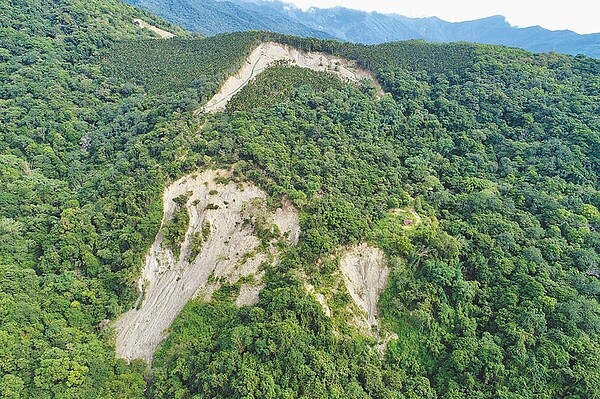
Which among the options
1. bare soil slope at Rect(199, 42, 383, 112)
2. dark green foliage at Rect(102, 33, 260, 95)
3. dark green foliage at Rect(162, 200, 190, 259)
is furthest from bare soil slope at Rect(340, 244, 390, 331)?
bare soil slope at Rect(199, 42, 383, 112)

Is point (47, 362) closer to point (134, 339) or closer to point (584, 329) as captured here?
point (134, 339)

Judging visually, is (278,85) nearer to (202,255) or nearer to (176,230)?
(176,230)

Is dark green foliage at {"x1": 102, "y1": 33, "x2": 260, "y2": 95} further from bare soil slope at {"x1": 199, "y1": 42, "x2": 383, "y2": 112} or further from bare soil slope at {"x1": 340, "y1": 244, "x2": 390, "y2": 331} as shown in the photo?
bare soil slope at {"x1": 340, "y1": 244, "x2": 390, "y2": 331}

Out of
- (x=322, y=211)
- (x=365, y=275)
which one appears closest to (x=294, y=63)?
(x=322, y=211)

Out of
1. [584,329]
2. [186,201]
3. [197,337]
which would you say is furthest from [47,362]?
[584,329]

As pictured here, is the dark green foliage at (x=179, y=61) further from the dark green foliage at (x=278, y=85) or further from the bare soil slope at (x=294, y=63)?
the dark green foliage at (x=278, y=85)

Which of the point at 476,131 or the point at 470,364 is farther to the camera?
the point at 476,131

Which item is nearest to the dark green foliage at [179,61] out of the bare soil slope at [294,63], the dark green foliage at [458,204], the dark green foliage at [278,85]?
the bare soil slope at [294,63]
